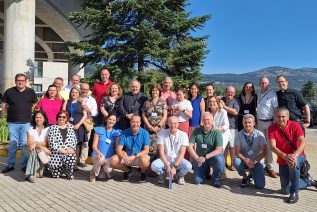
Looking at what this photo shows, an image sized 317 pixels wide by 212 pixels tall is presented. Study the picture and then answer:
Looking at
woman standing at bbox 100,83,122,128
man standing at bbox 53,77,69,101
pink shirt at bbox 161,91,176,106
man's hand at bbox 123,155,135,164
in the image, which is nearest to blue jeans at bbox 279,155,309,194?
man's hand at bbox 123,155,135,164

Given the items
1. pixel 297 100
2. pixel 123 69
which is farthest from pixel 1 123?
pixel 297 100

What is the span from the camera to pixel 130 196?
5.97 meters

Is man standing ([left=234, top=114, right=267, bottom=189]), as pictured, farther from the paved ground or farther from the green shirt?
the green shirt

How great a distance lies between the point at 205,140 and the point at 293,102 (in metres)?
1.77

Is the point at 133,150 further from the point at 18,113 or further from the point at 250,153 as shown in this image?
the point at 18,113

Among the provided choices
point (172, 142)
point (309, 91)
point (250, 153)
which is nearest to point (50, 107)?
point (172, 142)

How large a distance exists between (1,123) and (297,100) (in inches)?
325

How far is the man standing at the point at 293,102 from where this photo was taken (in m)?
7.06

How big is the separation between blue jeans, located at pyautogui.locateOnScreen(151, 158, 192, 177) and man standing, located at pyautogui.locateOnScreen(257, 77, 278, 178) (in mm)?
1659

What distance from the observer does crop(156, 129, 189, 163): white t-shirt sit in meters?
6.86

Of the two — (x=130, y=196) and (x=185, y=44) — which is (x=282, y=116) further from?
(x=185, y=44)

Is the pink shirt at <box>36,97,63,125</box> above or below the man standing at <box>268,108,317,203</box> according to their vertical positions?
above

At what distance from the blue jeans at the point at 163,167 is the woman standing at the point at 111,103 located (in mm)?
1311

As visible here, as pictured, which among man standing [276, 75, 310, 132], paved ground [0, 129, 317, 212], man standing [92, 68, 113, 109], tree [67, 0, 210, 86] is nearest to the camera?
paved ground [0, 129, 317, 212]
